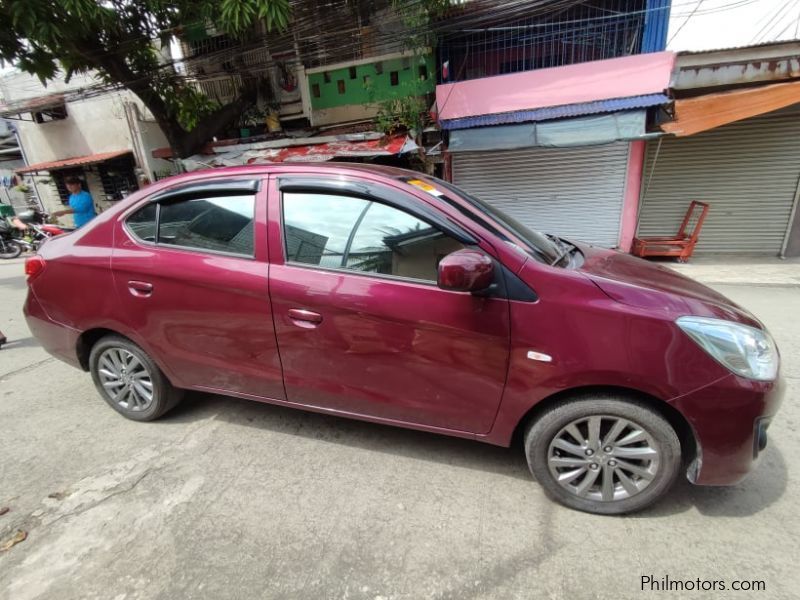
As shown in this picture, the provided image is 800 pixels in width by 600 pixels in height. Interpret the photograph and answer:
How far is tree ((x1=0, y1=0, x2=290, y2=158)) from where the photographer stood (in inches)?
234

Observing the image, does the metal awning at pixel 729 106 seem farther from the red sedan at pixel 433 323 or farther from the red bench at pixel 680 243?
the red sedan at pixel 433 323

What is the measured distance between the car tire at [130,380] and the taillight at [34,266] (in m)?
0.64

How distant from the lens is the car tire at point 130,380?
2.71 m

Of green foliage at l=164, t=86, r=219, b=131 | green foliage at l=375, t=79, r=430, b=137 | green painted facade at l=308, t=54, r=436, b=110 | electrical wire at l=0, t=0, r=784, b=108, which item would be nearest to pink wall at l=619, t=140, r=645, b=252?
electrical wire at l=0, t=0, r=784, b=108

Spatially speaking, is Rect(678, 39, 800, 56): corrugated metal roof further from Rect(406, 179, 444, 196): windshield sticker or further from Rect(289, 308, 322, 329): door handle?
Rect(289, 308, 322, 329): door handle

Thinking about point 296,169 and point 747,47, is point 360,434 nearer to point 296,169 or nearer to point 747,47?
point 296,169

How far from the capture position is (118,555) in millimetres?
1843

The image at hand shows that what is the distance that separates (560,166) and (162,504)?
8143mm

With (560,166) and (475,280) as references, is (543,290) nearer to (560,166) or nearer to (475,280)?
(475,280)

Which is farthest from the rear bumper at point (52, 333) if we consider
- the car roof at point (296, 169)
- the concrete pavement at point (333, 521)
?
the car roof at point (296, 169)

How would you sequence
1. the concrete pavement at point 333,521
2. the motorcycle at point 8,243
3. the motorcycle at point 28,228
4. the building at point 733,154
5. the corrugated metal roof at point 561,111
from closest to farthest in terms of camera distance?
the concrete pavement at point 333,521
the building at point 733,154
the corrugated metal roof at point 561,111
the motorcycle at point 28,228
the motorcycle at point 8,243

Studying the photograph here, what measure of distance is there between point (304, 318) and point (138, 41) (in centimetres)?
863

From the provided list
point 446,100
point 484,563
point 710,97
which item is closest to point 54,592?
point 484,563

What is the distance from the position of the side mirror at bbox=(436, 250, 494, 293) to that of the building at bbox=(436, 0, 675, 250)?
20.1 ft
